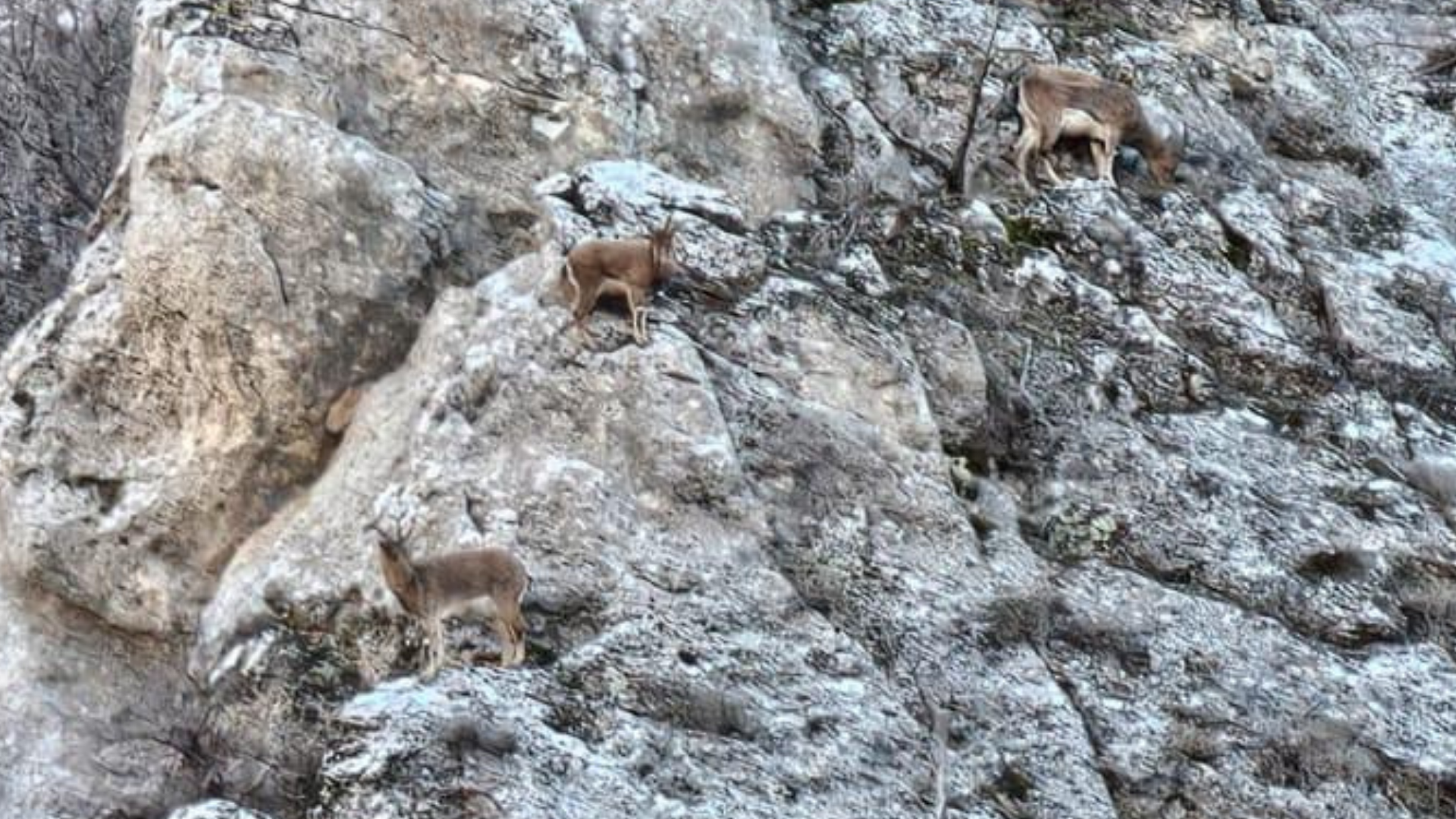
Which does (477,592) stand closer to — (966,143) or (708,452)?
(708,452)

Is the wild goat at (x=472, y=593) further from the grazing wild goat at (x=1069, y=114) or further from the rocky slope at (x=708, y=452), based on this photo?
the grazing wild goat at (x=1069, y=114)

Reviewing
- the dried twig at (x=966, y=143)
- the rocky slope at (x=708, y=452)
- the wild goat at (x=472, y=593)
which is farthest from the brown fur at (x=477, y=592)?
the dried twig at (x=966, y=143)

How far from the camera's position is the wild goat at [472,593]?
37.1 ft

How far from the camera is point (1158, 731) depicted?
1180 centimetres

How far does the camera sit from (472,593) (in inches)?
446

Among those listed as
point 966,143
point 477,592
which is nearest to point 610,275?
point 477,592

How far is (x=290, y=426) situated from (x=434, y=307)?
1.18 meters

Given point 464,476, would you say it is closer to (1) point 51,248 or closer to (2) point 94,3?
(1) point 51,248

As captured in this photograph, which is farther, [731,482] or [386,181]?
[386,181]

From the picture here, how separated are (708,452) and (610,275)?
4.20 feet

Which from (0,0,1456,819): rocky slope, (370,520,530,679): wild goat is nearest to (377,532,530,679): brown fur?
(370,520,530,679): wild goat

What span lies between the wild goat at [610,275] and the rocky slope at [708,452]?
171 mm

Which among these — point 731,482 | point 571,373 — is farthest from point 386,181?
point 731,482

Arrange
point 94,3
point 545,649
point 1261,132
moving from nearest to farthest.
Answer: point 545,649
point 1261,132
point 94,3
